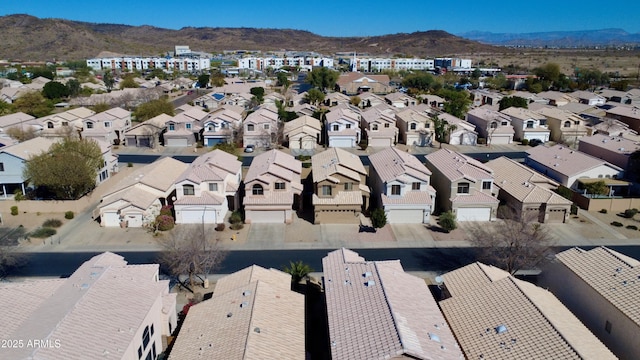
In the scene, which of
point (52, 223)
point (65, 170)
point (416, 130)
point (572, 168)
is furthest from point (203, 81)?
point (572, 168)

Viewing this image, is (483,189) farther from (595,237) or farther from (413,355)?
(413,355)

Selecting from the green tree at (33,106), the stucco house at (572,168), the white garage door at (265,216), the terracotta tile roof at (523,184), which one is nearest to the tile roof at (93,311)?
the white garage door at (265,216)

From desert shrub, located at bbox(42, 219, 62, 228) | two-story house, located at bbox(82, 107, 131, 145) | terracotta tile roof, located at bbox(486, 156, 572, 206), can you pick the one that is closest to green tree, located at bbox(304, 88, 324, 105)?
two-story house, located at bbox(82, 107, 131, 145)

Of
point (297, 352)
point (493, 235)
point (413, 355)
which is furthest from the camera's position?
point (493, 235)

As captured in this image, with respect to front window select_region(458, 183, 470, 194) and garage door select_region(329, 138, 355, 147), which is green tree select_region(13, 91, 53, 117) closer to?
garage door select_region(329, 138, 355, 147)

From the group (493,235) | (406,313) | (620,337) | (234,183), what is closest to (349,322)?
(406,313)

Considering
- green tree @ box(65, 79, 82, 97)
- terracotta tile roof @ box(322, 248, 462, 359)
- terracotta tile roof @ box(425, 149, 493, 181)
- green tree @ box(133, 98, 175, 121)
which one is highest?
green tree @ box(65, 79, 82, 97)
